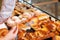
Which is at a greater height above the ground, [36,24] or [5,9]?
[5,9]

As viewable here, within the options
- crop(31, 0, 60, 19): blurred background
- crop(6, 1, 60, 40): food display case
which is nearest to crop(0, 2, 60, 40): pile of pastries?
crop(6, 1, 60, 40): food display case

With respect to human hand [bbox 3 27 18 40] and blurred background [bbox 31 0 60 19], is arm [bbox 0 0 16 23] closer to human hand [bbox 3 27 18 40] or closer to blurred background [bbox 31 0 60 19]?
human hand [bbox 3 27 18 40]

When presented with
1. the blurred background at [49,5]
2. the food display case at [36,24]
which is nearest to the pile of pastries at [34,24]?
the food display case at [36,24]

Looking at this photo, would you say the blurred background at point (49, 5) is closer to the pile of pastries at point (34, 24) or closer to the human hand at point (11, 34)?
the pile of pastries at point (34, 24)

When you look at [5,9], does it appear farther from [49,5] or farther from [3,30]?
[49,5]

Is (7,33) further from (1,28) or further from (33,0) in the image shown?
(33,0)

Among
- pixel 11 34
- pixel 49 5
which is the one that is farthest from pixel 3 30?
pixel 49 5

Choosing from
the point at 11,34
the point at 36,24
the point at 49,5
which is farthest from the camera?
the point at 49,5

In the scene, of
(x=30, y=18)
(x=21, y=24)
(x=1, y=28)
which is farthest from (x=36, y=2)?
(x=1, y=28)
